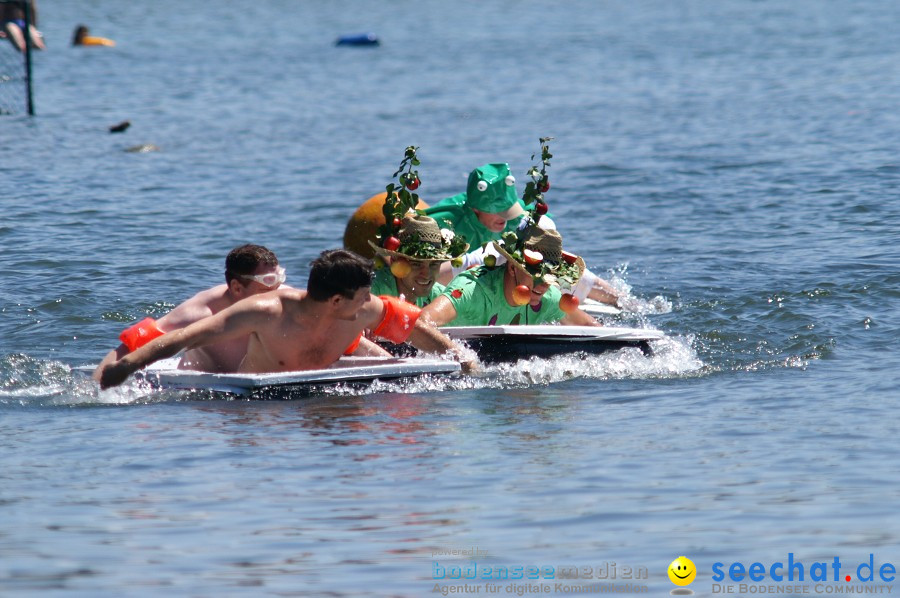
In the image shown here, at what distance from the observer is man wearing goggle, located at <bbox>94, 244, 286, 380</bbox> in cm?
966

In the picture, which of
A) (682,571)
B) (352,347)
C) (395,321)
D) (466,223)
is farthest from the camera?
(466,223)

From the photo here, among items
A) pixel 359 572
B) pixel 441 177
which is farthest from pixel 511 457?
pixel 441 177

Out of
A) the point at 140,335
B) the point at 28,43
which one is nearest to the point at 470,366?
the point at 140,335

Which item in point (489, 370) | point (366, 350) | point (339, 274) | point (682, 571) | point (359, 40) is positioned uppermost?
point (359, 40)

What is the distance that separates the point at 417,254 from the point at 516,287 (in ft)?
2.56

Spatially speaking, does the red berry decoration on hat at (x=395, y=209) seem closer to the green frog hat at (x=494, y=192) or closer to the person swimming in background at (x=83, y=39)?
the green frog hat at (x=494, y=192)

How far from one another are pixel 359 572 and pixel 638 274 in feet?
30.7

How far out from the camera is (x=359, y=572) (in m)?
6.33

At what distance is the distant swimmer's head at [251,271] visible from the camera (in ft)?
31.7

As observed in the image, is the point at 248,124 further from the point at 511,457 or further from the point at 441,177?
the point at 511,457

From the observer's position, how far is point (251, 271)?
9.65m

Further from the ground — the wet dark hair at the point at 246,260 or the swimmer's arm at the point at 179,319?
the wet dark hair at the point at 246,260

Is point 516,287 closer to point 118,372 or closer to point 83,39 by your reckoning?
point 118,372

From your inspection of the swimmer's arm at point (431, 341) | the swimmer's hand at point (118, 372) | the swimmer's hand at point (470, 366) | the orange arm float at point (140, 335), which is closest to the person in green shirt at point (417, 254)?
the swimmer's arm at point (431, 341)
